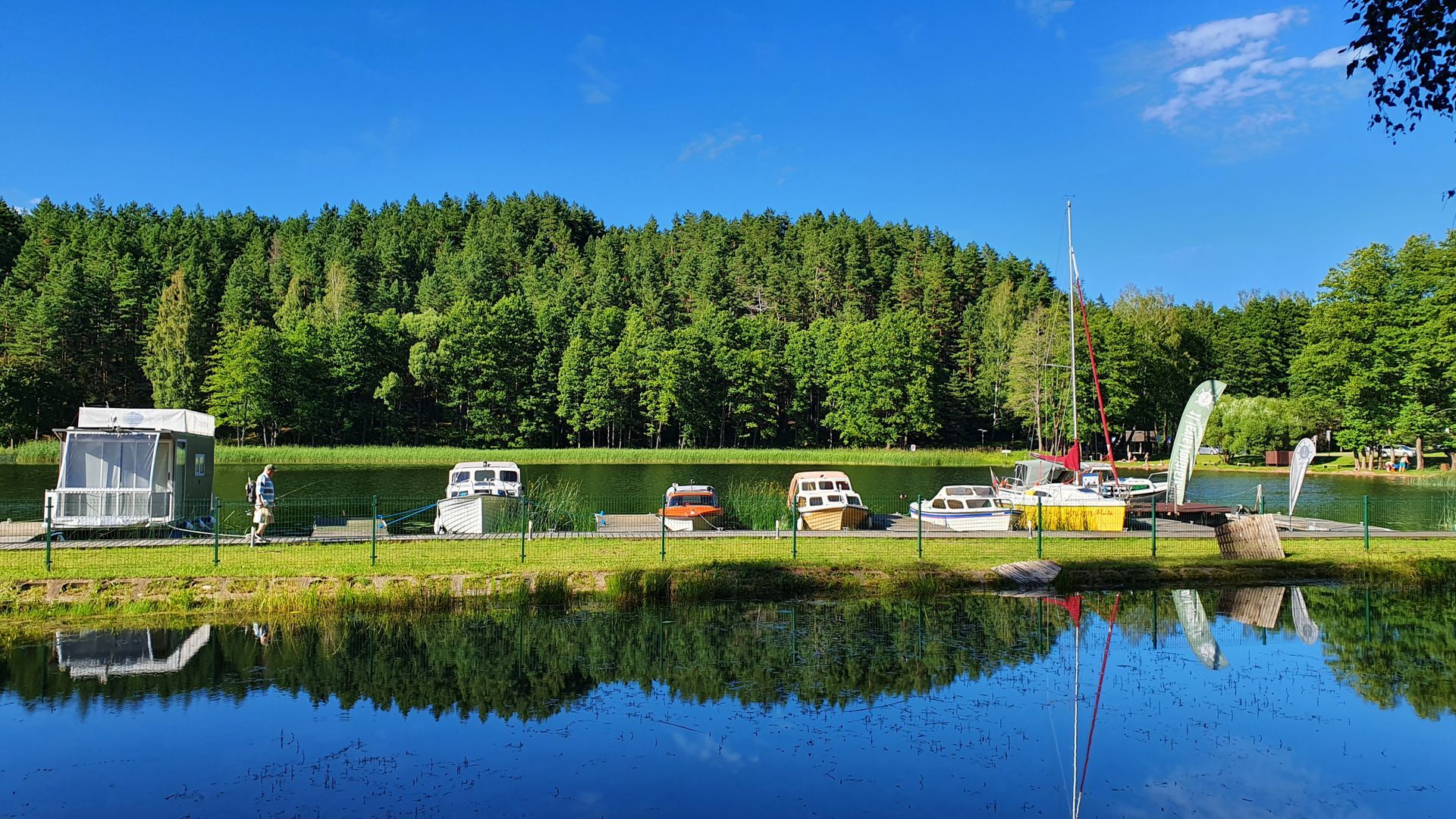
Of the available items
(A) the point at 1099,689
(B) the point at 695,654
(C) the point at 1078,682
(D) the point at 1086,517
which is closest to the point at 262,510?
(B) the point at 695,654

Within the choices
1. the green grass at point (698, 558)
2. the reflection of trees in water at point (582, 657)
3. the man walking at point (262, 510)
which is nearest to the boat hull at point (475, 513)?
the green grass at point (698, 558)

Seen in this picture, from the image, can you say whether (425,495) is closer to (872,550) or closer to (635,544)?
(635,544)

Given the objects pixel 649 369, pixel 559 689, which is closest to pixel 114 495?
pixel 559 689

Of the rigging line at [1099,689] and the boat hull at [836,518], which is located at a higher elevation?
the boat hull at [836,518]

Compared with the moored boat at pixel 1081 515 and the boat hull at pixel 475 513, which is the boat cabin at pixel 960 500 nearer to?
the moored boat at pixel 1081 515

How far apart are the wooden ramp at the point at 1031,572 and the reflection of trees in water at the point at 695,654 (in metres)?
1.14

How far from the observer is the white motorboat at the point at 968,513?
2958cm

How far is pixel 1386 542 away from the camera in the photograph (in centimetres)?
2641

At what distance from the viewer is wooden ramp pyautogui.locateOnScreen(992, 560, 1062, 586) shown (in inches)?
869

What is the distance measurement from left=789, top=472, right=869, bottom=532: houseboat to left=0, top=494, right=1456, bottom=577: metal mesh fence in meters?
0.08

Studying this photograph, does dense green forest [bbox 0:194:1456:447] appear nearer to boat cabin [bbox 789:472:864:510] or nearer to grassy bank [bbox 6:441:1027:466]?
grassy bank [bbox 6:441:1027:466]

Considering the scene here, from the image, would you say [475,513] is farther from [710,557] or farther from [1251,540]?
[1251,540]

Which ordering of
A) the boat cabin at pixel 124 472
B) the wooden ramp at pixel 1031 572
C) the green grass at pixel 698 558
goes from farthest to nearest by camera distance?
the boat cabin at pixel 124 472 < the wooden ramp at pixel 1031 572 < the green grass at pixel 698 558

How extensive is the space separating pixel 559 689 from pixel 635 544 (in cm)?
991
